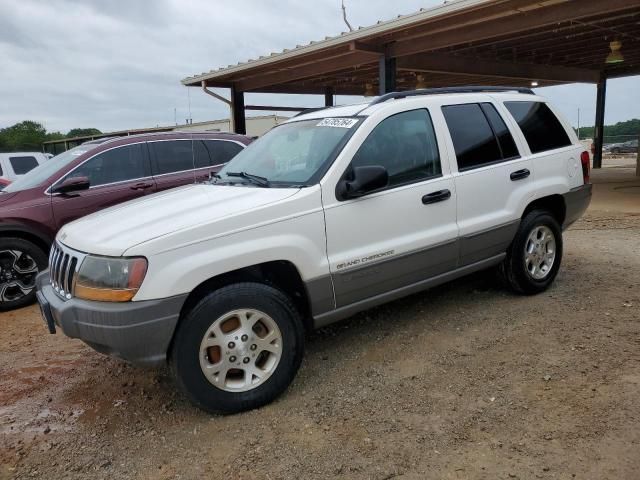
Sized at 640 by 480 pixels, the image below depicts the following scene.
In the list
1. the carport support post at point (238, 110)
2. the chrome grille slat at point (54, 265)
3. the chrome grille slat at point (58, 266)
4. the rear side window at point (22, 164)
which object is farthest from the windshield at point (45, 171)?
the carport support post at point (238, 110)

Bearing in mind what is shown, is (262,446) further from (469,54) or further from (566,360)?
(469,54)

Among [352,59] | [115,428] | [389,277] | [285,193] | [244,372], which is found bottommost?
[115,428]

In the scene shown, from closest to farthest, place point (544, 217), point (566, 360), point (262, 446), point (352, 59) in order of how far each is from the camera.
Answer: point (262, 446)
point (566, 360)
point (544, 217)
point (352, 59)

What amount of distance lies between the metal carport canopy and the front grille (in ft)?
23.3

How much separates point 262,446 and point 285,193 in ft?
4.92

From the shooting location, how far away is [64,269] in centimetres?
309

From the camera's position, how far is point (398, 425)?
2840 mm

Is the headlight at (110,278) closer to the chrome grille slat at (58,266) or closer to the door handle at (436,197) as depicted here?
the chrome grille slat at (58,266)

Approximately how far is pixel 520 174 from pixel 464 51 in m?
9.26

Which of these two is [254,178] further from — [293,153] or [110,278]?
[110,278]

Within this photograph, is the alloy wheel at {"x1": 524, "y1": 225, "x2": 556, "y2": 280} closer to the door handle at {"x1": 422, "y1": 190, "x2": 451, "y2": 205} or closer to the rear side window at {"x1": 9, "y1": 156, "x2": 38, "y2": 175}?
the door handle at {"x1": 422, "y1": 190, "x2": 451, "y2": 205}

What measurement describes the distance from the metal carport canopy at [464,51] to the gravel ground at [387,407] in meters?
5.85

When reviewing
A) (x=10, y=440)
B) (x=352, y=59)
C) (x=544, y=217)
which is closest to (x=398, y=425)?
(x=10, y=440)

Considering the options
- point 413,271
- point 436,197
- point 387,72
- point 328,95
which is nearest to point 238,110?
point 328,95
